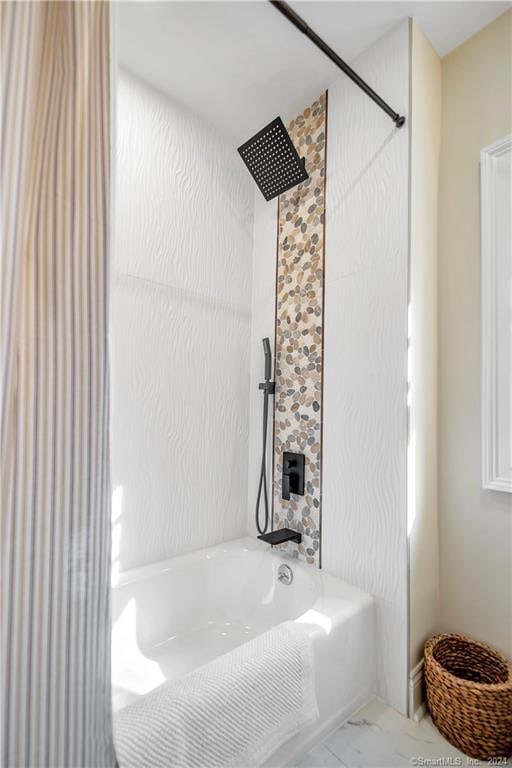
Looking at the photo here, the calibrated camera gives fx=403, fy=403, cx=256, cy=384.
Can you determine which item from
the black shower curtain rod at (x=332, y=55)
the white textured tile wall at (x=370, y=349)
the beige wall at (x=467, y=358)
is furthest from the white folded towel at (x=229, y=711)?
the black shower curtain rod at (x=332, y=55)

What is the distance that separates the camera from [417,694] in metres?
1.51

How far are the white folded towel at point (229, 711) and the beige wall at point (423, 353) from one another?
53cm

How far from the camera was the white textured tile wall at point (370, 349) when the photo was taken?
1.56m

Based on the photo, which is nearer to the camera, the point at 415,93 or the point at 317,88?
the point at 415,93

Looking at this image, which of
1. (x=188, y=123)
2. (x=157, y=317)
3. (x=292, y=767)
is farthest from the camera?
(x=188, y=123)

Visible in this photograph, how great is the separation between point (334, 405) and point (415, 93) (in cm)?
130

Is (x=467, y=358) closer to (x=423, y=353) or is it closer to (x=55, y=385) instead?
(x=423, y=353)

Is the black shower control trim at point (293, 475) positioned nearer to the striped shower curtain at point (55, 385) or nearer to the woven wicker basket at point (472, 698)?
the woven wicker basket at point (472, 698)

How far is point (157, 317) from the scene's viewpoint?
1925 mm

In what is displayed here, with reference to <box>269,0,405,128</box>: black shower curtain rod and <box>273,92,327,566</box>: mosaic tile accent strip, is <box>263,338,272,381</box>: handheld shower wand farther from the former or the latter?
<box>269,0,405,128</box>: black shower curtain rod

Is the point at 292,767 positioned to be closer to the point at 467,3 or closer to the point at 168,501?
the point at 168,501

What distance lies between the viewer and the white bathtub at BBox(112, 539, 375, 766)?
4.64 ft

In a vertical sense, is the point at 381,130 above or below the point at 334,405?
above

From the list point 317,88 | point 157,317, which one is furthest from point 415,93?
point 157,317
